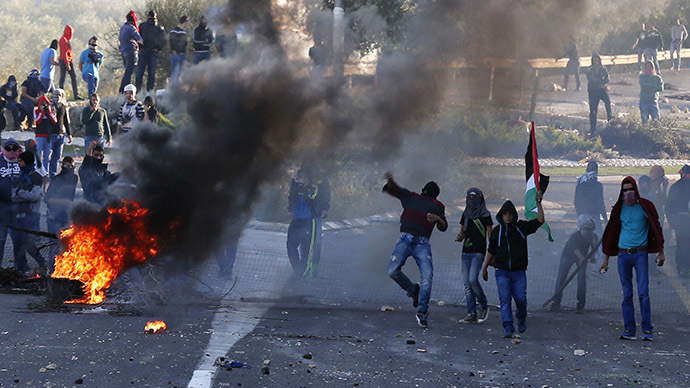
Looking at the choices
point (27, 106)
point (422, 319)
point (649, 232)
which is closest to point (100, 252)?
point (422, 319)

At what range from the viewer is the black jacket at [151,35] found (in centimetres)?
1844

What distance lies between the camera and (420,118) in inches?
576

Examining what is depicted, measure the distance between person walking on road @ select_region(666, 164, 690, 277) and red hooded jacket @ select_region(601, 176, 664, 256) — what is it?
156 inches

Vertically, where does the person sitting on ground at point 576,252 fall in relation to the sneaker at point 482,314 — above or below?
above

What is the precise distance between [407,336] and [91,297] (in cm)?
340

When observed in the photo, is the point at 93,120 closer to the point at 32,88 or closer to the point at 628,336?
the point at 32,88

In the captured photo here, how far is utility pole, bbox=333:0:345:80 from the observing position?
13.8 metres

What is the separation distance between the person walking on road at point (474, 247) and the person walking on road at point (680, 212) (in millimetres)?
4361

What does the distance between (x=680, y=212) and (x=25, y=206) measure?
8.84 m

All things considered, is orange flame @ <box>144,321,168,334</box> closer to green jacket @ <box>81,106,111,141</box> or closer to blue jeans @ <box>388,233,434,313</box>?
blue jeans @ <box>388,233,434,313</box>

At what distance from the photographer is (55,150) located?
15648 millimetres

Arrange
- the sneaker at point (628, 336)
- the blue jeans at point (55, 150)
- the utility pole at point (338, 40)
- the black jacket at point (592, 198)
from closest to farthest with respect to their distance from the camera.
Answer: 1. the sneaker at point (628, 336)
2. the black jacket at point (592, 198)
3. the utility pole at point (338, 40)
4. the blue jeans at point (55, 150)

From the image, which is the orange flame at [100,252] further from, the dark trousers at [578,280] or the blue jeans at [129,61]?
the blue jeans at [129,61]

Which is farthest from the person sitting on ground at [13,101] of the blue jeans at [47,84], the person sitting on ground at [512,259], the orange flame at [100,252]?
the person sitting on ground at [512,259]
